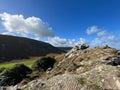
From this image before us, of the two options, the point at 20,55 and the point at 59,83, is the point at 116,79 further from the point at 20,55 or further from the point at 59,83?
the point at 20,55

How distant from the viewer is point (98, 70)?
17266 millimetres

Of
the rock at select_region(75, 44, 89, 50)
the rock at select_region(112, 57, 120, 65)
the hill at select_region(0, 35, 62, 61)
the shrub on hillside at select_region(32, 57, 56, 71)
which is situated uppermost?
the hill at select_region(0, 35, 62, 61)

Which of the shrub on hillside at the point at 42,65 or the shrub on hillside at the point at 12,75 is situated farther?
the shrub on hillside at the point at 42,65

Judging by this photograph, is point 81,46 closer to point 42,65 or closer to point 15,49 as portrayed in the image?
point 42,65

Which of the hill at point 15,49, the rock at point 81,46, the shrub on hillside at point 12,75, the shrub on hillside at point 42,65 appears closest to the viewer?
the shrub on hillside at point 12,75

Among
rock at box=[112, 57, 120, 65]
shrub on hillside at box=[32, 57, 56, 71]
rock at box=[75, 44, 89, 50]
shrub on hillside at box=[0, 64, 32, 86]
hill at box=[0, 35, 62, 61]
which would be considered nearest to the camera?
rock at box=[112, 57, 120, 65]

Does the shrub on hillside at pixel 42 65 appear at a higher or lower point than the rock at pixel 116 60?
lower

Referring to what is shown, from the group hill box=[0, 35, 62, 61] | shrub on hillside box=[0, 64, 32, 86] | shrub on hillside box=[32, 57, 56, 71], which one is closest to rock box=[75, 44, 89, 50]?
shrub on hillside box=[32, 57, 56, 71]

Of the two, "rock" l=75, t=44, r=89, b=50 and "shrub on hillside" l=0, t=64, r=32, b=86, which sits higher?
"rock" l=75, t=44, r=89, b=50

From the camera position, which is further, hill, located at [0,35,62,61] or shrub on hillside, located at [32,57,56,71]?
hill, located at [0,35,62,61]

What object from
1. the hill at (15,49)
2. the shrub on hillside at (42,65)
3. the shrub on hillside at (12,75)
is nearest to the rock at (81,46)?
the shrub on hillside at (42,65)

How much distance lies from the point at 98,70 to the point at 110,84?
2754 mm

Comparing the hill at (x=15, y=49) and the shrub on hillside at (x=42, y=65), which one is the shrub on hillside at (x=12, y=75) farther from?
the hill at (x=15, y=49)

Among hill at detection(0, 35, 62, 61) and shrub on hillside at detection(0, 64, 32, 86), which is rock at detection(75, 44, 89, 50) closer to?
shrub on hillside at detection(0, 64, 32, 86)
